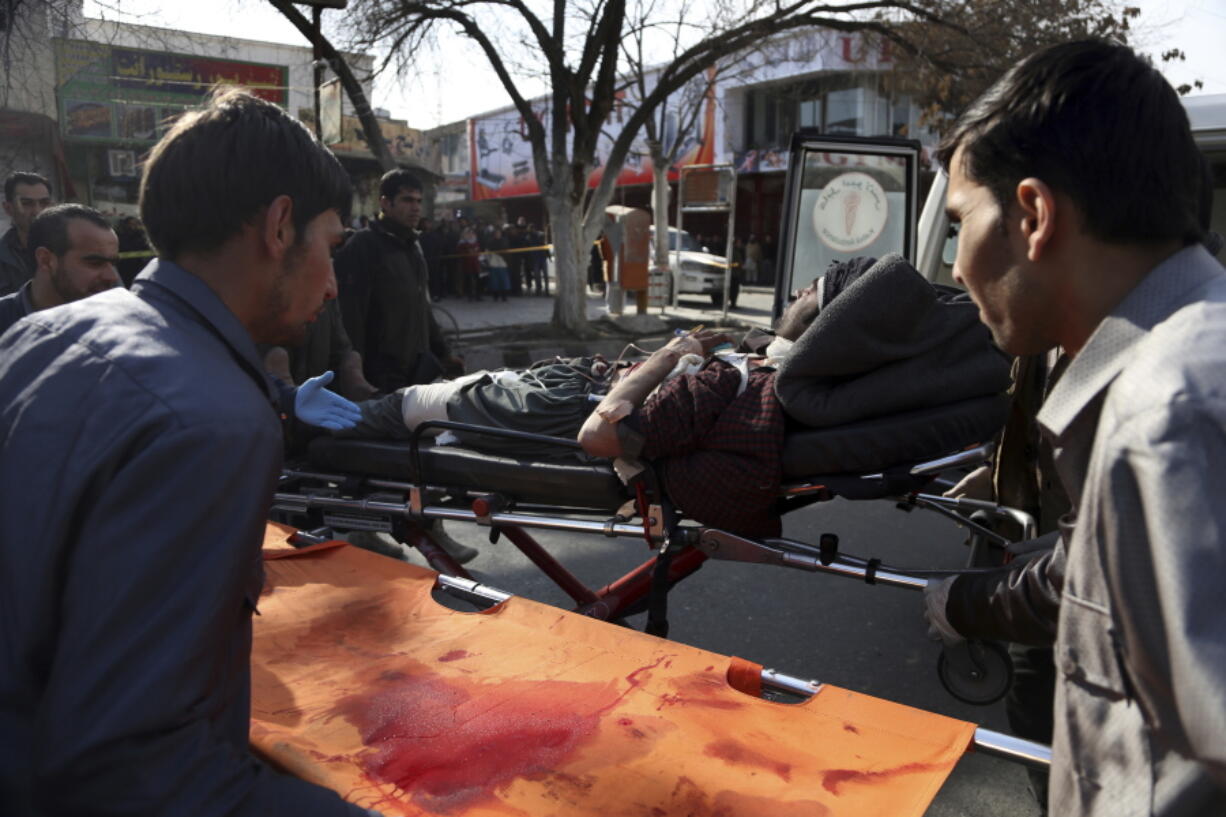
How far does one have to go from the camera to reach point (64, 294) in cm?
349

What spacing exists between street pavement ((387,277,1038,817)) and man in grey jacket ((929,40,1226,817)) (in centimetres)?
204

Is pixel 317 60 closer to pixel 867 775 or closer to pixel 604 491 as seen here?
pixel 604 491

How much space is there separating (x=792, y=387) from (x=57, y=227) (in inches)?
113

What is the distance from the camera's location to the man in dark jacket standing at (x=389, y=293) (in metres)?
5.05

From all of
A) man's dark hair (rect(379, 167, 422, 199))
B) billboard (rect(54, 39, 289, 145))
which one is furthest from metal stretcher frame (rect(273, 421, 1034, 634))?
billboard (rect(54, 39, 289, 145))

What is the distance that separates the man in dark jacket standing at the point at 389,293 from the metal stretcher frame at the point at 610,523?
5.07 ft

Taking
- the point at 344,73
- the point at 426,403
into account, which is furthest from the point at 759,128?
the point at 426,403

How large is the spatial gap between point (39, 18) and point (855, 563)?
311 inches

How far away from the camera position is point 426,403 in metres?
3.57

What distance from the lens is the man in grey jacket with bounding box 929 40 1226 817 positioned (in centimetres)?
79

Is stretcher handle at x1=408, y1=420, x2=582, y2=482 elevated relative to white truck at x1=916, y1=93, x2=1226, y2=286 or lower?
lower

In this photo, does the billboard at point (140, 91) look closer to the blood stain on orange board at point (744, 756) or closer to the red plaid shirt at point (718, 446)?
the red plaid shirt at point (718, 446)

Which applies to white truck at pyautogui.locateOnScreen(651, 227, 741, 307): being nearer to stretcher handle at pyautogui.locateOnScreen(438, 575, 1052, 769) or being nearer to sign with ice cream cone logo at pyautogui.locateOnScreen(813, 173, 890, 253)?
sign with ice cream cone logo at pyautogui.locateOnScreen(813, 173, 890, 253)

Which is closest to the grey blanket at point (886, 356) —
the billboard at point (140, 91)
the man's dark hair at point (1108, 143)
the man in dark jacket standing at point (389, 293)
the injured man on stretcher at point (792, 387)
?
the injured man on stretcher at point (792, 387)
